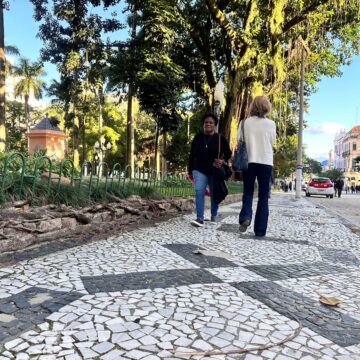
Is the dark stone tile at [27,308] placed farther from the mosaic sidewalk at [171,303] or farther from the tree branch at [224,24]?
the tree branch at [224,24]

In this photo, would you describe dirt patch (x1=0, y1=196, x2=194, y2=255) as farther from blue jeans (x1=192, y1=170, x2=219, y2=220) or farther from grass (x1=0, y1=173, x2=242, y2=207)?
blue jeans (x1=192, y1=170, x2=219, y2=220)

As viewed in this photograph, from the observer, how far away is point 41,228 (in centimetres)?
434

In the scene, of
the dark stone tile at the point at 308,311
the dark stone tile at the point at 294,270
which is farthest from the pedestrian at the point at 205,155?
the dark stone tile at the point at 308,311

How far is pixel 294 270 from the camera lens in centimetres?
383

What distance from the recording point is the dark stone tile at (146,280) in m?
2.97

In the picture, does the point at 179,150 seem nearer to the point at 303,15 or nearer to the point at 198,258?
the point at 303,15

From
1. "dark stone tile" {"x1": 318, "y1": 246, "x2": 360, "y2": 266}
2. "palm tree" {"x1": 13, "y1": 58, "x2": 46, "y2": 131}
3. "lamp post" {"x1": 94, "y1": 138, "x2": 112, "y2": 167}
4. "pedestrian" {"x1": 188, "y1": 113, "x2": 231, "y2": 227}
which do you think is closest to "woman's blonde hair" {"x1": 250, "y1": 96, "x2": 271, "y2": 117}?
"pedestrian" {"x1": 188, "y1": 113, "x2": 231, "y2": 227}

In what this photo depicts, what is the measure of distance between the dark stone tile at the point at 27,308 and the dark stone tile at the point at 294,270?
67.0 inches

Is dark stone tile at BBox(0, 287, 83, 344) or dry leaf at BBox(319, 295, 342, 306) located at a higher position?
dark stone tile at BBox(0, 287, 83, 344)

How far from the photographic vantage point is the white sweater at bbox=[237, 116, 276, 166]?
18.2 feet

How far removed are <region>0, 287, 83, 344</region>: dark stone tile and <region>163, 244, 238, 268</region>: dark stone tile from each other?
1.43 m

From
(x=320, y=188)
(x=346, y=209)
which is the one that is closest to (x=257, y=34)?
(x=346, y=209)

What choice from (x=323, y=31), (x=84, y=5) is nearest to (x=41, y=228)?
(x=84, y=5)

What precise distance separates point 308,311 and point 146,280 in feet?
3.99
